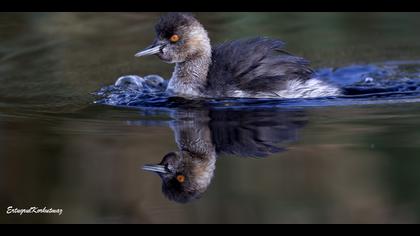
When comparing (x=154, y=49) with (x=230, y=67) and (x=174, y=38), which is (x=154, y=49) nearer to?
(x=174, y=38)

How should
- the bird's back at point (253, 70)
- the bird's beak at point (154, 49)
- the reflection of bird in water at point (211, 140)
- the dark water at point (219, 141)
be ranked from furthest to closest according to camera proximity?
the bird's beak at point (154, 49) < the bird's back at point (253, 70) < the reflection of bird in water at point (211, 140) < the dark water at point (219, 141)

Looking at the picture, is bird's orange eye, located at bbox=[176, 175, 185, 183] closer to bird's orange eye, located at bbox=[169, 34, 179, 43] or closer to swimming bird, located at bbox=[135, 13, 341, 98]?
swimming bird, located at bbox=[135, 13, 341, 98]

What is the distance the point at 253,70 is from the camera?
7688mm

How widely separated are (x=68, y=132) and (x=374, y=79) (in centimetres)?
351

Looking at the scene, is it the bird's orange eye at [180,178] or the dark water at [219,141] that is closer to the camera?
the dark water at [219,141]

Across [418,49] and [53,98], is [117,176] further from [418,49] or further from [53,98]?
[418,49]

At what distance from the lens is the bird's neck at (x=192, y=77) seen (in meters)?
7.92

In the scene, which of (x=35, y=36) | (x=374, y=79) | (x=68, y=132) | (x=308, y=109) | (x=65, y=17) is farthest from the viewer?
(x=65, y=17)

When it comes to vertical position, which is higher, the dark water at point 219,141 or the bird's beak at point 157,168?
the bird's beak at point 157,168

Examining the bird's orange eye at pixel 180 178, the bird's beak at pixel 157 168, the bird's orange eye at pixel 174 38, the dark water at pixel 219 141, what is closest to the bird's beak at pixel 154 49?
the bird's orange eye at pixel 174 38

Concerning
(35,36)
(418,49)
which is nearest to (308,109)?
(418,49)

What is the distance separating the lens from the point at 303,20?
11.0 meters

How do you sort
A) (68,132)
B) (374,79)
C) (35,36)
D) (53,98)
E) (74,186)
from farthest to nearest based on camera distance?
(35,36) < (374,79) < (53,98) < (68,132) < (74,186)

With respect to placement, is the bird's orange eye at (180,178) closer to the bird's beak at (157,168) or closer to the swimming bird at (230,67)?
the bird's beak at (157,168)
